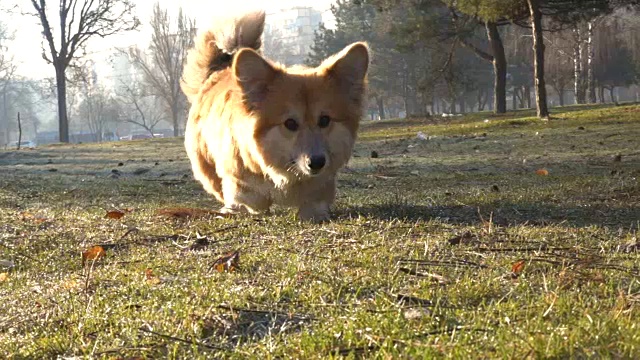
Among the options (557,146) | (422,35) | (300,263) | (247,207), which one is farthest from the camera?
(422,35)

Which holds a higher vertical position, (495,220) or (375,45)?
(375,45)

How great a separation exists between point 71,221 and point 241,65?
4.93 ft

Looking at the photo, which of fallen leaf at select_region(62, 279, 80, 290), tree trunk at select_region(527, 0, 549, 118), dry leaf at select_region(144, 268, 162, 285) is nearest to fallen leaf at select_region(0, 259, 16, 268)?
fallen leaf at select_region(62, 279, 80, 290)

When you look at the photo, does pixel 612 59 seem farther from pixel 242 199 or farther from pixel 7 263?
pixel 7 263

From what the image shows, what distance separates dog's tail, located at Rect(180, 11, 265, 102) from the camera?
629cm

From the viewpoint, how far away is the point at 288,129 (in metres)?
4.70

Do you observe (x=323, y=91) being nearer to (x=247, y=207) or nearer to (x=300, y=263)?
(x=247, y=207)

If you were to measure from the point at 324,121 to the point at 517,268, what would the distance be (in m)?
2.33

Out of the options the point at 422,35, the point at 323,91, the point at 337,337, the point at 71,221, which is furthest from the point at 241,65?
the point at 422,35

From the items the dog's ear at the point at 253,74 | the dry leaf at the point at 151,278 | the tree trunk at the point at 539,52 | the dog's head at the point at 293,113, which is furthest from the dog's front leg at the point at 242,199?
the tree trunk at the point at 539,52

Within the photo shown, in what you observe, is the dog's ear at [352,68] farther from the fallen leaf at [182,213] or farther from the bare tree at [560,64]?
the bare tree at [560,64]

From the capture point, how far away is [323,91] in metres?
4.79

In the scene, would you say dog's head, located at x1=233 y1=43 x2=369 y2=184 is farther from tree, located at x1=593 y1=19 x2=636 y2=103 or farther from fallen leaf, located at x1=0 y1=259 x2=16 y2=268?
tree, located at x1=593 y1=19 x2=636 y2=103

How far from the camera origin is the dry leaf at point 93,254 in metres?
3.59
